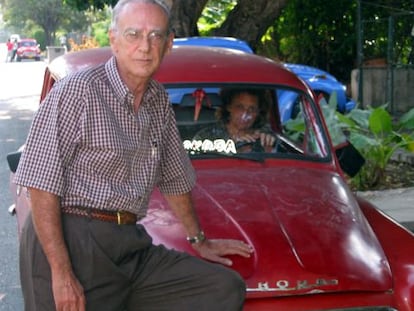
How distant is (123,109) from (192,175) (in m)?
0.55

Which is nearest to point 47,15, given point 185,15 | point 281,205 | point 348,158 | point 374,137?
point 185,15

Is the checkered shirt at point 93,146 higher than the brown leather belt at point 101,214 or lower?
higher

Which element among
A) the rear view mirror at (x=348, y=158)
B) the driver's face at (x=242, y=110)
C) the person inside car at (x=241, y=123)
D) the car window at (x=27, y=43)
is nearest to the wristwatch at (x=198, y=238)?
the person inside car at (x=241, y=123)

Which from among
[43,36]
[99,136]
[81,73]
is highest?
[81,73]

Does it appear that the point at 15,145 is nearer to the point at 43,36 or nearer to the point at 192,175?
the point at 192,175

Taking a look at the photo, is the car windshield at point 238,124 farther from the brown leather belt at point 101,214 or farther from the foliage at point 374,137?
the foliage at point 374,137

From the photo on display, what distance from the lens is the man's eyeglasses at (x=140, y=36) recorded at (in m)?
2.88

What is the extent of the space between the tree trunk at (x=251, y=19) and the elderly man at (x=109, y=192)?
1059 cm


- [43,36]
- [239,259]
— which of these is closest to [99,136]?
[239,259]

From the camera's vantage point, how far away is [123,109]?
9.47ft

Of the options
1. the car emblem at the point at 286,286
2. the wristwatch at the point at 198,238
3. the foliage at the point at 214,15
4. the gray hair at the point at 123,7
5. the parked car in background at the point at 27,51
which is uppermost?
the gray hair at the point at 123,7

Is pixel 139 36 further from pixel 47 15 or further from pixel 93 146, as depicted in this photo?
pixel 47 15

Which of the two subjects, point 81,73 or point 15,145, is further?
point 15,145

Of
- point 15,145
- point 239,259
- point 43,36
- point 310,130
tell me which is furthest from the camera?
point 43,36
